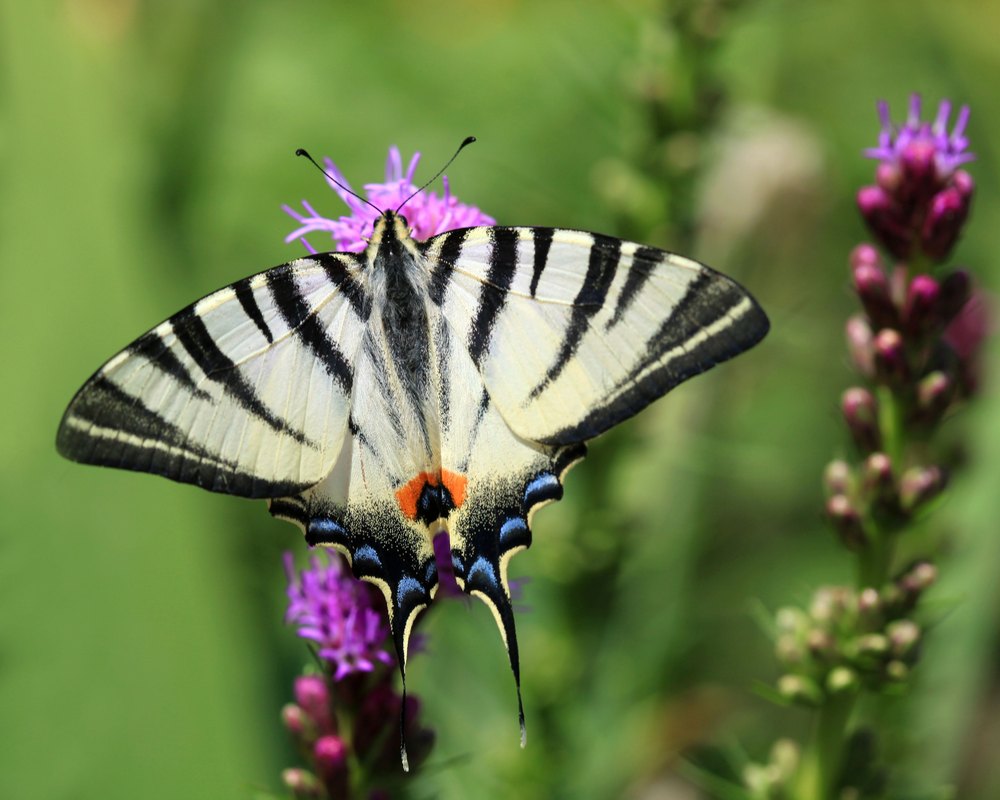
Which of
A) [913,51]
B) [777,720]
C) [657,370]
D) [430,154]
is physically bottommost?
[777,720]

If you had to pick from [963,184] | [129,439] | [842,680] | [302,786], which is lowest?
[302,786]

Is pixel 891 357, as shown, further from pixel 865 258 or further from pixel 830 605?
pixel 830 605

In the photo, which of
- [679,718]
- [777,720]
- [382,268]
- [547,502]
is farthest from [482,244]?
[777,720]

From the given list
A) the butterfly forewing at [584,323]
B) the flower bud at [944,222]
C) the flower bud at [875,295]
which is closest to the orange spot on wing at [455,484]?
the butterfly forewing at [584,323]

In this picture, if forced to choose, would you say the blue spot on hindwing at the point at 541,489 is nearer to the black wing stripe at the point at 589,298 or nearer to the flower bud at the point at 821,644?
the black wing stripe at the point at 589,298

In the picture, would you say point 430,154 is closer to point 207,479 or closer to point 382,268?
point 382,268

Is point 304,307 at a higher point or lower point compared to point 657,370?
higher

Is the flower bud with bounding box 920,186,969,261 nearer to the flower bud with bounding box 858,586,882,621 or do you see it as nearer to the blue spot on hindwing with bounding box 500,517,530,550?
the flower bud with bounding box 858,586,882,621

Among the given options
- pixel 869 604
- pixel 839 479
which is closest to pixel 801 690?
pixel 869 604
